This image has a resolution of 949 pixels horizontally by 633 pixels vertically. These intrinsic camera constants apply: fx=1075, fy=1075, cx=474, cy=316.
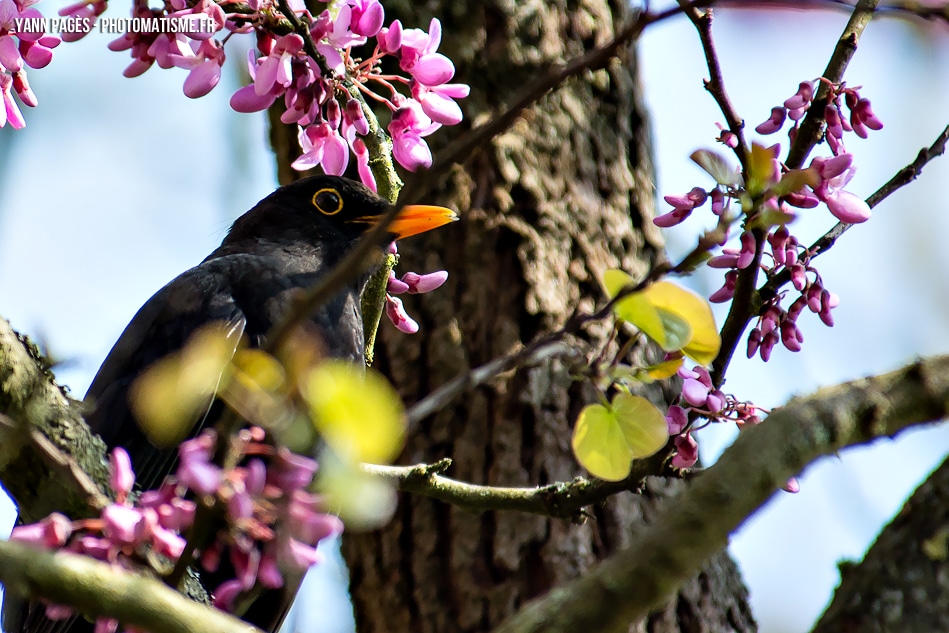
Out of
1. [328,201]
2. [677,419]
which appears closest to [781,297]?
[677,419]

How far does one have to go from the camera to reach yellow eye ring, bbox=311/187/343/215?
148 inches

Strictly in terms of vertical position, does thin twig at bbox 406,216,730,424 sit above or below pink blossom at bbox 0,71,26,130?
below

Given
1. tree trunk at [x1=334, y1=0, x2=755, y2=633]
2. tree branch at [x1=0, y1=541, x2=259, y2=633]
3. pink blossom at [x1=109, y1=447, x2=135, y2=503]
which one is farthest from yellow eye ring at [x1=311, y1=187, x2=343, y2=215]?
tree branch at [x1=0, y1=541, x2=259, y2=633]

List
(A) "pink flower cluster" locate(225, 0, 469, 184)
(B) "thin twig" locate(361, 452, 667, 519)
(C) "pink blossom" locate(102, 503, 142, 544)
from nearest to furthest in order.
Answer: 1. (C) "pink blossom" locate(102, 503, 142, 544)
2. (A) "pink flower cluster" locate(225, 0, 469, 184)
3. (B) "thin twig" locate(361, 452, 667, 519)

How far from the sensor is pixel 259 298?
11.0 feet

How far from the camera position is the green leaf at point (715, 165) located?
1.80m

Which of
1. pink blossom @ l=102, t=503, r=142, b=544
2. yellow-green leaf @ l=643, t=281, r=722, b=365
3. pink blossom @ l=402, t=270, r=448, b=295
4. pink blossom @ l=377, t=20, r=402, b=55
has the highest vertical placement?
pink blossom @ l=377, t=20, r=402, b=55

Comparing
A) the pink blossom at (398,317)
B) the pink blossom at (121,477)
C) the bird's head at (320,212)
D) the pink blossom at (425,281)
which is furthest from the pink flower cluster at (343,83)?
the bird's head at (320,212)

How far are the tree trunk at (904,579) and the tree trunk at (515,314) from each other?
7.12ft

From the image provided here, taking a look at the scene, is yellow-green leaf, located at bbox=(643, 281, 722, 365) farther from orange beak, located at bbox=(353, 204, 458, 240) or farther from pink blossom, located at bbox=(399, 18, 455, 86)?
orange beak, located at bbox=(353, 204, 458, 240)

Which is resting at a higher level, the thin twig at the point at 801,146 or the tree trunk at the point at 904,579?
the thin twig at the point at 801,146

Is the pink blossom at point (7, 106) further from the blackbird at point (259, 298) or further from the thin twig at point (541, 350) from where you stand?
the thin twig at point (541, 350)

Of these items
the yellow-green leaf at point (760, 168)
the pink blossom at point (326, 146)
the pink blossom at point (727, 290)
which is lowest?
the yellow-green leaf at point (760, 168)

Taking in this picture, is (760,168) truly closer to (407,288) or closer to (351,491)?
(351,491)
